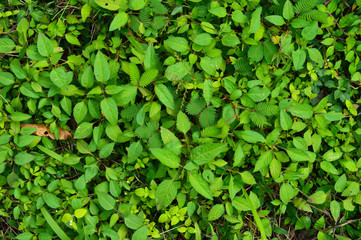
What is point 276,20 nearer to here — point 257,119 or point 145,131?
point 257,119

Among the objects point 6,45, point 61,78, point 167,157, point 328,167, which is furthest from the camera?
point 328,167

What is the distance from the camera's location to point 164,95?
1.82 meters

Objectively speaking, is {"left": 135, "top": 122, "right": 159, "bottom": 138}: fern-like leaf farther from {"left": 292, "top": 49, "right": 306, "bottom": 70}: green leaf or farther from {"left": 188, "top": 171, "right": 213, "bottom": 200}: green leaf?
{"left": 292, "top": 49, "right": 306, "bottom": 70}: green leaf

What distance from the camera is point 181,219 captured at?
6.56 feet

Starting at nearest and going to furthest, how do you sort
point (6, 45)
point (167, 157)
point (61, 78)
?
point (167, 157) → point (61, 78) → point (6, 45)

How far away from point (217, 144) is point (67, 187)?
1208 mm

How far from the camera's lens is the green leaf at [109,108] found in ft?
5.93

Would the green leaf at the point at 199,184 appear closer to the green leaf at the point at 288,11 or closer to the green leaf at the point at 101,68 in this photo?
the green leaf at the point at 101,68

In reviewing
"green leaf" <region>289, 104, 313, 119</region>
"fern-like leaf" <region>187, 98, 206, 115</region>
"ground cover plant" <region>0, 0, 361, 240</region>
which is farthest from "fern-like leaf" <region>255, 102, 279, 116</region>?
"fern-like leaf" <region>187, 98, 206, 115</region>

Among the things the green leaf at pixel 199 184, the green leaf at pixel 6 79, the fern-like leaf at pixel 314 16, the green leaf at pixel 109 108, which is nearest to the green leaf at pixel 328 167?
the green leaf at pixel 199 184

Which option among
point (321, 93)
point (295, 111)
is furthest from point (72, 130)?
point (321, 93)

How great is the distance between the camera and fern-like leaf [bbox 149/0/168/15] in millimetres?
1925

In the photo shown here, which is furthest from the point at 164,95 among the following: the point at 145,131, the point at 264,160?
the point at 264,160

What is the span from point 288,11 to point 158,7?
92 cm
